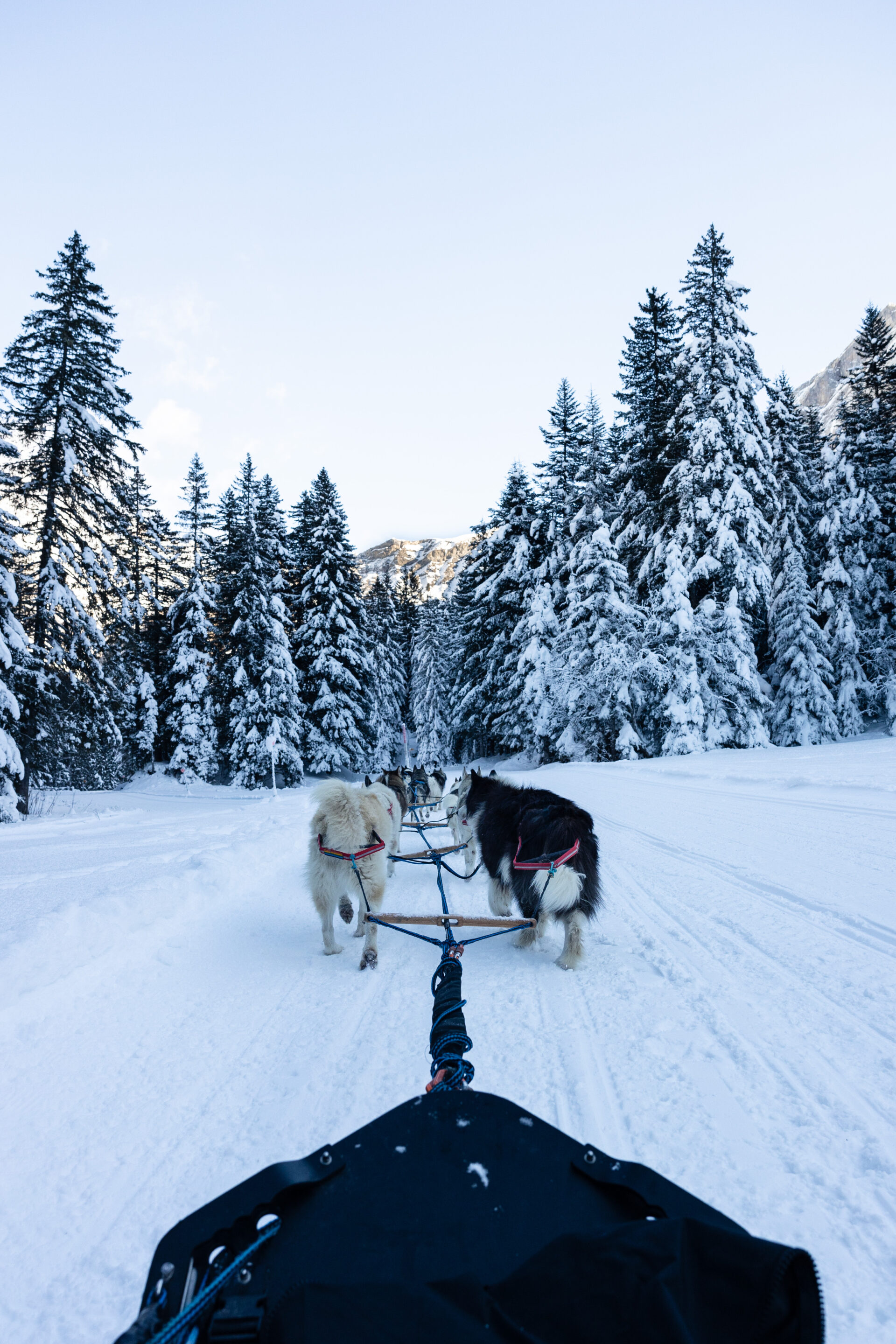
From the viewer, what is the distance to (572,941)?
13.8 ft

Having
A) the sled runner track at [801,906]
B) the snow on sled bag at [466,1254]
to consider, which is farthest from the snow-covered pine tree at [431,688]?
the snow on sled bag at [466,1254]

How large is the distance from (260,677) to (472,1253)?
27.3 m

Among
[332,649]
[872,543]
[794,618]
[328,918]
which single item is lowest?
[328,918]

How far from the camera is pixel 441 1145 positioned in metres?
1.43

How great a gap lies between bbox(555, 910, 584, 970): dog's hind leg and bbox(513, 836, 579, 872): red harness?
1.19ft

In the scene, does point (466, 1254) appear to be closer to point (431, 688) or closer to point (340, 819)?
point (340, 819)

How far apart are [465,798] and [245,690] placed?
21.2m

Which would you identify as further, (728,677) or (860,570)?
(860,570)

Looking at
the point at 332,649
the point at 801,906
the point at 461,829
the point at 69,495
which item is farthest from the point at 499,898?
the point at 332,649

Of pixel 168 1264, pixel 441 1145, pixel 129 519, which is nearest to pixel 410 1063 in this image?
pixel 441 1145

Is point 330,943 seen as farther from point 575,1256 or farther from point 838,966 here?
point 575,1256

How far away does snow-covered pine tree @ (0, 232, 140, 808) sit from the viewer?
1503 cm

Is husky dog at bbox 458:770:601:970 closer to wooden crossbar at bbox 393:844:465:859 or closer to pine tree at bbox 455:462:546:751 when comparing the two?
wooden crossbar at bbox 393:844:465:859

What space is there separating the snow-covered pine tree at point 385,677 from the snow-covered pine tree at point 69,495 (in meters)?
16.9
